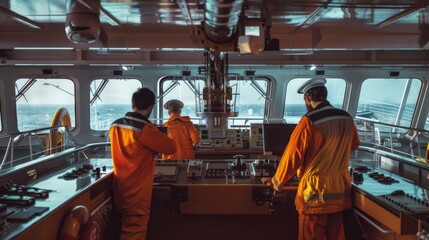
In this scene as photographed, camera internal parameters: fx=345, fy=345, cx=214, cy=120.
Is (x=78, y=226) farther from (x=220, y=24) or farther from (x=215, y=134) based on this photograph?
(x=215, y=134)

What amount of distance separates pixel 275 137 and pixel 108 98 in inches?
204

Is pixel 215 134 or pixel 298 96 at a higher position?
pixel 298 96

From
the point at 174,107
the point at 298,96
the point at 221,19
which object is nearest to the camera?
the point at 221,19

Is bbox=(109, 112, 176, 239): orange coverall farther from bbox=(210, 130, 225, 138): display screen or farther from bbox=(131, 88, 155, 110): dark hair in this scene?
bbox=(210, 130, 225, 138): display screen

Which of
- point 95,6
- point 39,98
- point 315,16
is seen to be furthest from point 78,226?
point 39,98

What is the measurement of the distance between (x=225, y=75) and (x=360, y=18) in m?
1.43

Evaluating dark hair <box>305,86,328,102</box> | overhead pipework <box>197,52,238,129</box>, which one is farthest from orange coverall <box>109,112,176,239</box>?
dark hair <box>305,86,328,102</box>

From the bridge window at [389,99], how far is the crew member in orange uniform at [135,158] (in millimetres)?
6048

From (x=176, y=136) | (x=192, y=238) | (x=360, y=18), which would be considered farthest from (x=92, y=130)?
(x=360, y=18)

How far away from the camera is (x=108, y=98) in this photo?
7.52 m

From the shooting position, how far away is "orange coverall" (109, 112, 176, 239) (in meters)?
2.43

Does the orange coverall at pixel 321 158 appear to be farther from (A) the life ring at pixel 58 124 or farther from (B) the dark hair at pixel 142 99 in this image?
(A) the life ring at pixel 58 124

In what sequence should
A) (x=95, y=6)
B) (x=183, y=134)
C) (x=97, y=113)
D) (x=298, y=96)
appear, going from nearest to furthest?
(x=95, y=6), (x=183, y=134), (x=298, y=96), (x=97, y=113)

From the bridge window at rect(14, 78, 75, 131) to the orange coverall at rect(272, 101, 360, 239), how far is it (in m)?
6.16
